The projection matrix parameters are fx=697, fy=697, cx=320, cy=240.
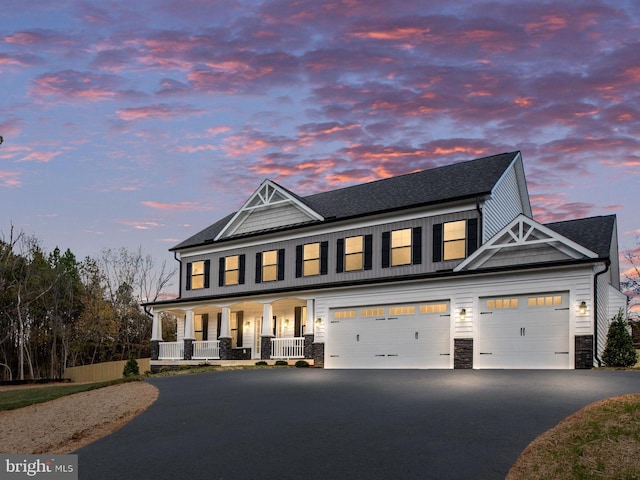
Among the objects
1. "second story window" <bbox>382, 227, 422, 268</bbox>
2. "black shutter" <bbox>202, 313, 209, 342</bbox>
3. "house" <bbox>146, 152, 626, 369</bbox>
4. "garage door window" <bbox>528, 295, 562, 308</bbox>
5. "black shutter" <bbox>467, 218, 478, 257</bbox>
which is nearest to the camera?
"garage door window" <bbox>528, 295, 562, 308</bbox>

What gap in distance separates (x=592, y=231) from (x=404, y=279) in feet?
25.7

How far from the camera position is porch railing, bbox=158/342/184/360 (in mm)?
35875

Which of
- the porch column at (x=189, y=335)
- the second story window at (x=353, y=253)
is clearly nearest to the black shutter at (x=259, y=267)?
the porch column at (x=189, y=335)

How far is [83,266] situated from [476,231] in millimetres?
34501

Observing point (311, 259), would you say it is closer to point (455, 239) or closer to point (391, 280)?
point (391, 280)

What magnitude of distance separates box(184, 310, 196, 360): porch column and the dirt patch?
1290cm

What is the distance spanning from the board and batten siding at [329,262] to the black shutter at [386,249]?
16cm

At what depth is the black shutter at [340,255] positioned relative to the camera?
31.6 m

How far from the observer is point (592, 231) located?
89.9 feet

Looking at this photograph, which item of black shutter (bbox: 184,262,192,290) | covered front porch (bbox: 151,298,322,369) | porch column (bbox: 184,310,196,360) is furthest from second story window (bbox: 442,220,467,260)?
black shutter (bbox: 184,262,192,290)

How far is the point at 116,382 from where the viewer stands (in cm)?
2372

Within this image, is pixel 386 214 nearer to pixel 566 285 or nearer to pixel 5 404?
pixel 566 285

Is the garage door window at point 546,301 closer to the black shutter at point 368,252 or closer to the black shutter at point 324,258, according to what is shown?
the black shutter at point 368,252

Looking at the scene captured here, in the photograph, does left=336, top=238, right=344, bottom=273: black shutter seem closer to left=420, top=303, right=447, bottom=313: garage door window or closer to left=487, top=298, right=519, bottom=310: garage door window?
left=420, top=303, right=447, bottom=313: garage door window
